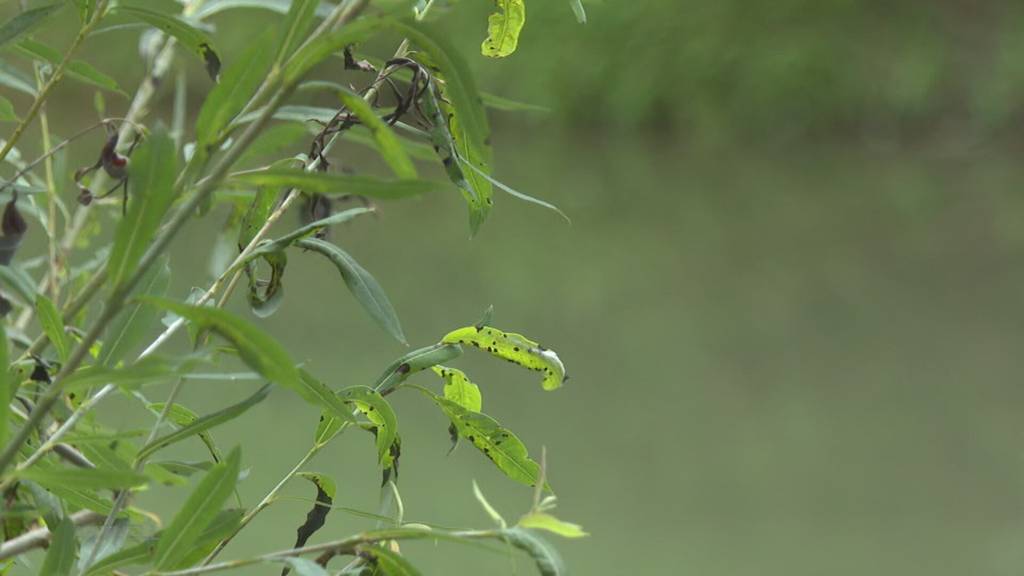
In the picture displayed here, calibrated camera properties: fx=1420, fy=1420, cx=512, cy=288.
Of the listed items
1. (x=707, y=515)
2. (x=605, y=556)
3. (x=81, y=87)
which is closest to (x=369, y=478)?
(x=605, y=556)

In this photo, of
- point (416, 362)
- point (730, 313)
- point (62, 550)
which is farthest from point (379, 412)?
point (730, 313)

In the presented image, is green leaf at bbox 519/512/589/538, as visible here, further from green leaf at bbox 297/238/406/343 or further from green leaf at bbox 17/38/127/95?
green leaf at bbox 17/38/127/95

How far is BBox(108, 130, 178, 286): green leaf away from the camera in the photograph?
0.34 m

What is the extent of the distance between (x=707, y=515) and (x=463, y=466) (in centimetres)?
34

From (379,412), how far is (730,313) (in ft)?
8.30

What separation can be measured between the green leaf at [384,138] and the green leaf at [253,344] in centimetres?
5

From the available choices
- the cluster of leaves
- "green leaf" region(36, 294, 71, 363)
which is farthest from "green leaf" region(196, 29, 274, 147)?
"green leaf" region(36, 294, 71, 363)

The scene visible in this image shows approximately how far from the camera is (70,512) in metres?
0.56

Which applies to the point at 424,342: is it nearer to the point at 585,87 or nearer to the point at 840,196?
the point at 840,196

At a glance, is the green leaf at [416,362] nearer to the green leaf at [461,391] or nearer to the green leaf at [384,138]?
the green leaf at [461,391]

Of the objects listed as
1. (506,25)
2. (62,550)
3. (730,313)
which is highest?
(730,313)

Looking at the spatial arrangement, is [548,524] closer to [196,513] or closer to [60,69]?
[196,513]

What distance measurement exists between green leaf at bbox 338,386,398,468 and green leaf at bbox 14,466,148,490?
10 centimetres

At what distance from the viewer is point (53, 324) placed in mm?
444
